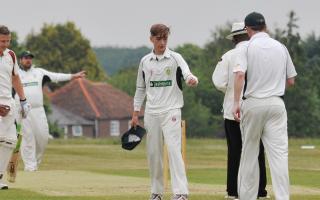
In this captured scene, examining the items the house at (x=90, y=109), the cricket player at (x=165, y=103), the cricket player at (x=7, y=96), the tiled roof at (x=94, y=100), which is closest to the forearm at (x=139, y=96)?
the cricket player at (x=165, y=103)

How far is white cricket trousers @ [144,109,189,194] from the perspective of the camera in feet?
44.8

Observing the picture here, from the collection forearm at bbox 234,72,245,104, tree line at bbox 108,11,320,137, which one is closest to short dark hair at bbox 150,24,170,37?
forearm at bbox 234,72,245,104

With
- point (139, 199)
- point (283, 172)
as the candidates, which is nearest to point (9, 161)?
point (139, 199)

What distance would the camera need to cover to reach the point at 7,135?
15.1 m

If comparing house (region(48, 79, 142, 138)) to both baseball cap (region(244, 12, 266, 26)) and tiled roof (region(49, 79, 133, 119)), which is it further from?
baseball cap (region(244, 12, 266, 26))

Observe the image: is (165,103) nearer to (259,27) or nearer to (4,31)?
(259,27)

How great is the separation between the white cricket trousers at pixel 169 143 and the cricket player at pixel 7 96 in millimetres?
2148

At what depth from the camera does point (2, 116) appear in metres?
15.0

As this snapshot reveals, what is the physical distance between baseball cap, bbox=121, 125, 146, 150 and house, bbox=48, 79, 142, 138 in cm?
10019

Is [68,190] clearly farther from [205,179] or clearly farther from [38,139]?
[38,139]

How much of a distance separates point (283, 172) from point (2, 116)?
14.8ft

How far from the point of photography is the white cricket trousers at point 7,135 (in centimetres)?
1505

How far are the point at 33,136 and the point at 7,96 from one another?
262 inches

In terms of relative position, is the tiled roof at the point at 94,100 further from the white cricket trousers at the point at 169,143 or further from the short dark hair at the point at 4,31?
the white cricket trousers at the point at 169,143
